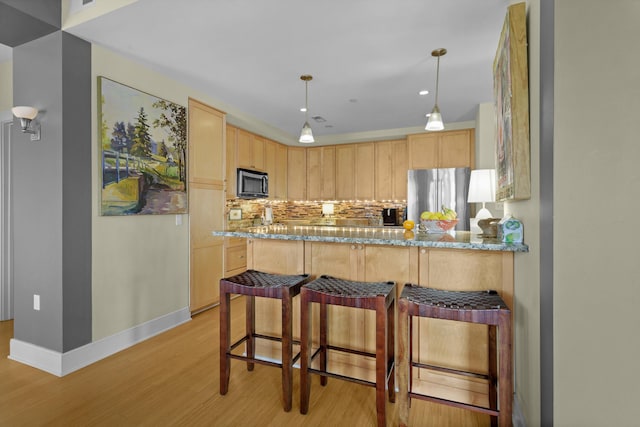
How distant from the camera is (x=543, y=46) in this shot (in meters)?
1.22

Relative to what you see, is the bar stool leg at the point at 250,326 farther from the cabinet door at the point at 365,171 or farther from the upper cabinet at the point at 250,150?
the cabinet door at the point at 365,171

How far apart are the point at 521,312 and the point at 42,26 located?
11.9 feet

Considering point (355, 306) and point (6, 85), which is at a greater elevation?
point (6, 85)

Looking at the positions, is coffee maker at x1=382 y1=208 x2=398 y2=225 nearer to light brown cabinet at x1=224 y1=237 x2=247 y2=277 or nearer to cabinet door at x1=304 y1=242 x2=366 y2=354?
light brown cabinet at x1=224 y1=237 x2=247 y2=277

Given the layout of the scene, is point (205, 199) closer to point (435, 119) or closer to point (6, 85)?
point (6, 85)

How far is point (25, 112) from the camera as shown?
88.4 inches

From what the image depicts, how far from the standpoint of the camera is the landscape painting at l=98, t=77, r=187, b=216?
2506mm

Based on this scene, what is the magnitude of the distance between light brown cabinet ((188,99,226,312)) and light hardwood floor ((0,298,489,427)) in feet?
3.60

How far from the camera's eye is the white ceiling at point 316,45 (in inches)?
78.6

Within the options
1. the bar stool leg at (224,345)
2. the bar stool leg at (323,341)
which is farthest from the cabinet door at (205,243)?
the bar stool leg at (323,341)

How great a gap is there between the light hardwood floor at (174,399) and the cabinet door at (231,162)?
7.49ft

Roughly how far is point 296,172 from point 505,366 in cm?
482

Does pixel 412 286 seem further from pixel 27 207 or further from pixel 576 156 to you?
pixel 27 207

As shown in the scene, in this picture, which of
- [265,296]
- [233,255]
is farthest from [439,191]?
[265,296]
